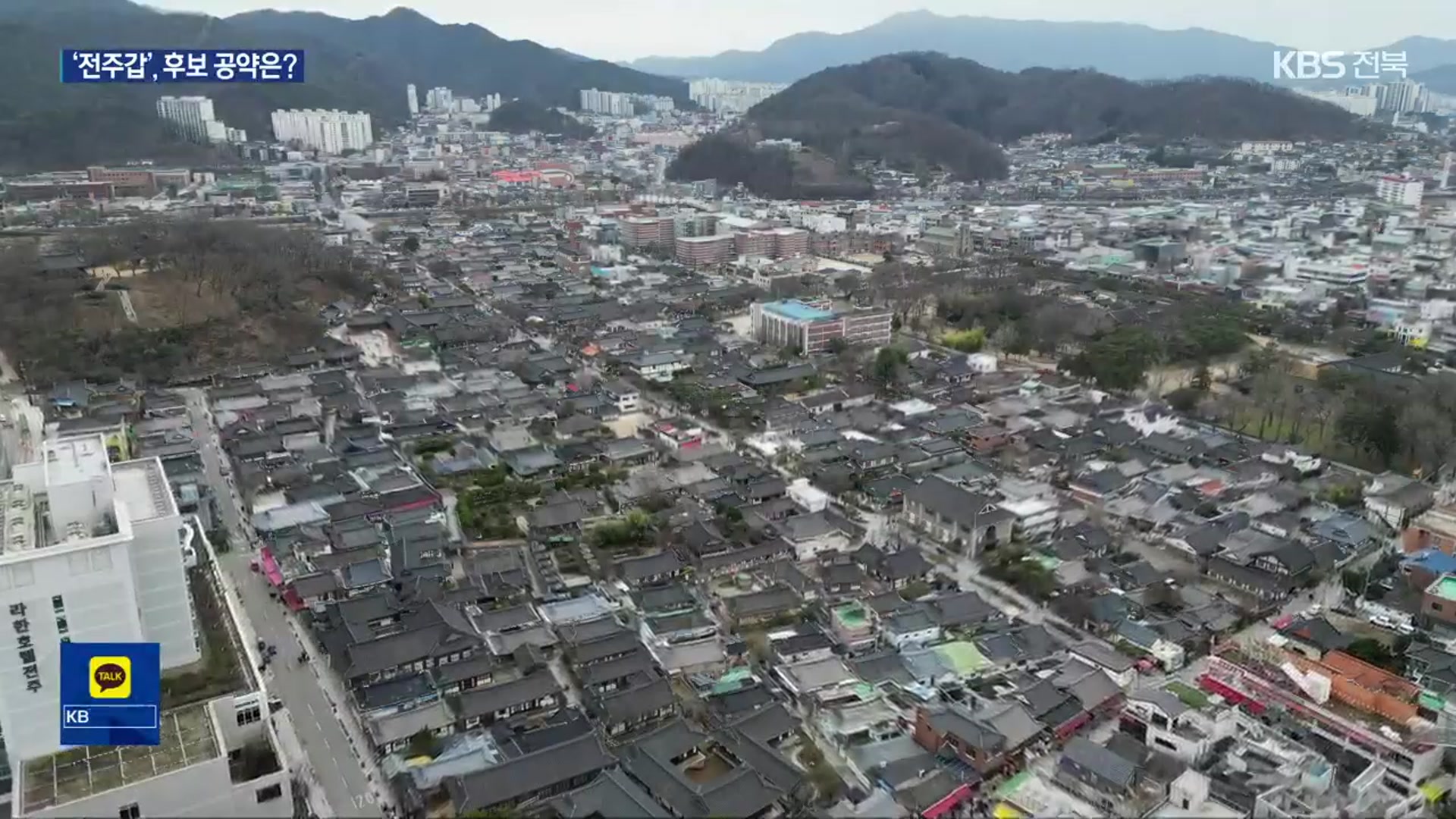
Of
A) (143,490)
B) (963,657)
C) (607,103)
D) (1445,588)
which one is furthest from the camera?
(607,103)

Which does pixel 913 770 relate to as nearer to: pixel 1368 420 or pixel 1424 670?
pixel 1424 670

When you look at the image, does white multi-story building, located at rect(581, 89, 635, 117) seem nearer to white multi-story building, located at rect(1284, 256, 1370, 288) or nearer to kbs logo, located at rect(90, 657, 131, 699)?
white multi-story building, located at rect(1284, 256, 1370, 288)

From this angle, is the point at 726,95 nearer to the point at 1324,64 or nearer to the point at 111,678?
the point at 1324,64

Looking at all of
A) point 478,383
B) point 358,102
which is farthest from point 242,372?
point 358,102

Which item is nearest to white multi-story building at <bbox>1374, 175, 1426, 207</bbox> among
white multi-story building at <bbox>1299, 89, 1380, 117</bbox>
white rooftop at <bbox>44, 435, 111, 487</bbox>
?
white multi-story building at <bbox>1299, 89, 1380, 117</bbox>

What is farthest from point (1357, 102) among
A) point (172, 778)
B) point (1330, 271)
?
point (172, 778)

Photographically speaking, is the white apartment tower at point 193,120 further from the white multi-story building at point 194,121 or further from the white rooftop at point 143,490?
the white rooftop at point 143,490
